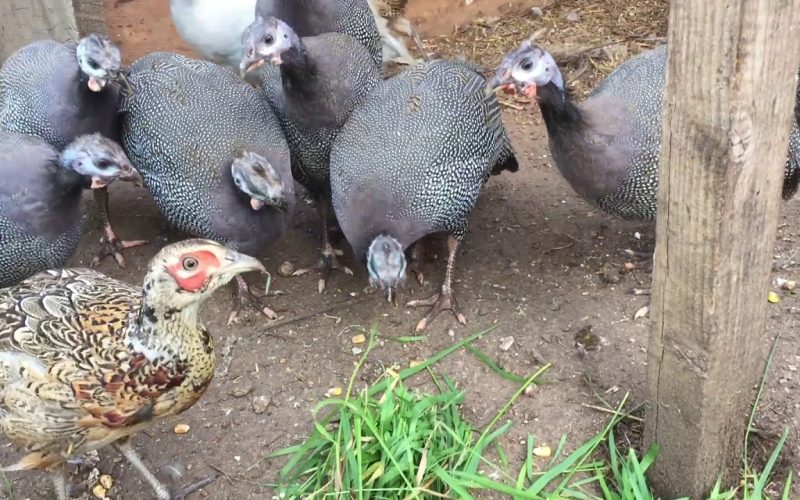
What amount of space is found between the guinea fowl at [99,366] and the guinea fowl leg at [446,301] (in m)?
1.15

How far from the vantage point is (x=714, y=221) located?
1.79 m

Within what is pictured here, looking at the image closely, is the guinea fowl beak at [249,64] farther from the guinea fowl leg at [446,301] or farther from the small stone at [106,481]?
the small stone at [106,481]

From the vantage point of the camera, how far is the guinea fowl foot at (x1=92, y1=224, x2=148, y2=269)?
3779 mm

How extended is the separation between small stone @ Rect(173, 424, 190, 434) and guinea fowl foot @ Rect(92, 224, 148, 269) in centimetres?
116

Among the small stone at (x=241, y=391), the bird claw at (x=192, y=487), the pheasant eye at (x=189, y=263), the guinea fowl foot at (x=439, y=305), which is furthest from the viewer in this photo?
the guinea fowl foot at (x=439, y=305)

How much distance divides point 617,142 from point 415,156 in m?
0.78

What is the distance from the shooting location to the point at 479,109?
3.33 m

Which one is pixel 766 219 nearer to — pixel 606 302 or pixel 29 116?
pixel 606 302

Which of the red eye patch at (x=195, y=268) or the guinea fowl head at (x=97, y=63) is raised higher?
the guinea fowl head at (x=97, y=63)

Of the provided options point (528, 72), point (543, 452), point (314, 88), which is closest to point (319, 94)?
point (314, 88)

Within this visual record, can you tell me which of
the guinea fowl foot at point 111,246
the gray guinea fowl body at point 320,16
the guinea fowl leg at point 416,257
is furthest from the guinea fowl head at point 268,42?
the guinea fowl foot at point 111,246

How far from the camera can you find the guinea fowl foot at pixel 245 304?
3.40m

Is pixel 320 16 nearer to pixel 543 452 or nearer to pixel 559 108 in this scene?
pixel 559 108

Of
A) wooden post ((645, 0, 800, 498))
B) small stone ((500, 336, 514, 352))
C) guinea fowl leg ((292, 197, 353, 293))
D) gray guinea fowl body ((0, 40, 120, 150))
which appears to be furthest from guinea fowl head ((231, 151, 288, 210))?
wooden post ((645, 0, 800, 498))
